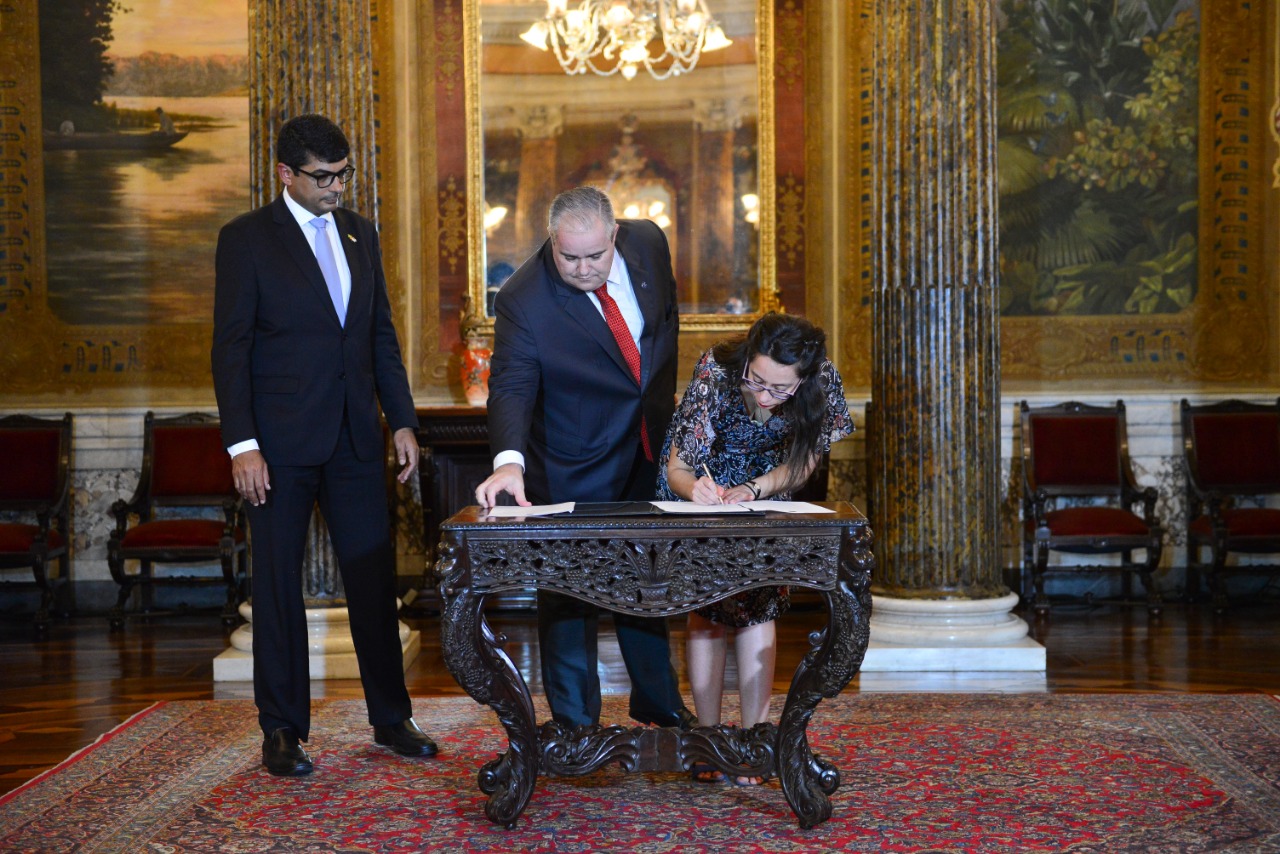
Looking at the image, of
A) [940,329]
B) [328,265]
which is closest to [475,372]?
[940,329]

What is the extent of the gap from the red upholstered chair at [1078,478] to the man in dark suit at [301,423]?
13.4ft

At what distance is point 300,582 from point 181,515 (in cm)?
389

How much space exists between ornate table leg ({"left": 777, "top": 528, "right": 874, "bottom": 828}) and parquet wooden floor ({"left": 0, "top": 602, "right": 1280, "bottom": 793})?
1713 mm

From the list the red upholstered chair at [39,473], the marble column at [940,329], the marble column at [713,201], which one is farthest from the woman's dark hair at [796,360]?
the red upholstered chair at [39,473]

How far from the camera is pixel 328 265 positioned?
4055 millimetres

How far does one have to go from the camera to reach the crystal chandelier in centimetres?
689

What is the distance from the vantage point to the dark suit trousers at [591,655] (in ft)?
12.0

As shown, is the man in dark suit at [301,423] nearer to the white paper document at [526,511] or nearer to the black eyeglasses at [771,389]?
the white paper document at [526,511]

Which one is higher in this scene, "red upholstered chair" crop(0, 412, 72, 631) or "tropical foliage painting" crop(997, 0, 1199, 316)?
"tropical foliage painting" crop(997, 0, 1199, 316)

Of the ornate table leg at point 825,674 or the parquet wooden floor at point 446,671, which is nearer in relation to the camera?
the ornate table leg at point 825,674

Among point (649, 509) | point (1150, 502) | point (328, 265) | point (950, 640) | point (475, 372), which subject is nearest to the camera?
point (649, 509)

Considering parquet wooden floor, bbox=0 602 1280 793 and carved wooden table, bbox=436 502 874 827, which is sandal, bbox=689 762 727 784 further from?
parquet wooden floor, bbox=0 602 1280 793

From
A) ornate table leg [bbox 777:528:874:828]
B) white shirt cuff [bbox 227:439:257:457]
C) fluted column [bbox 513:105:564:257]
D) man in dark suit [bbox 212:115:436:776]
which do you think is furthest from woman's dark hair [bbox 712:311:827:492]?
fluted column [bbox 513:105:564:257]

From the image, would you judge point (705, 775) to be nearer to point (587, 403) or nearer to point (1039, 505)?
point (587, 403)
